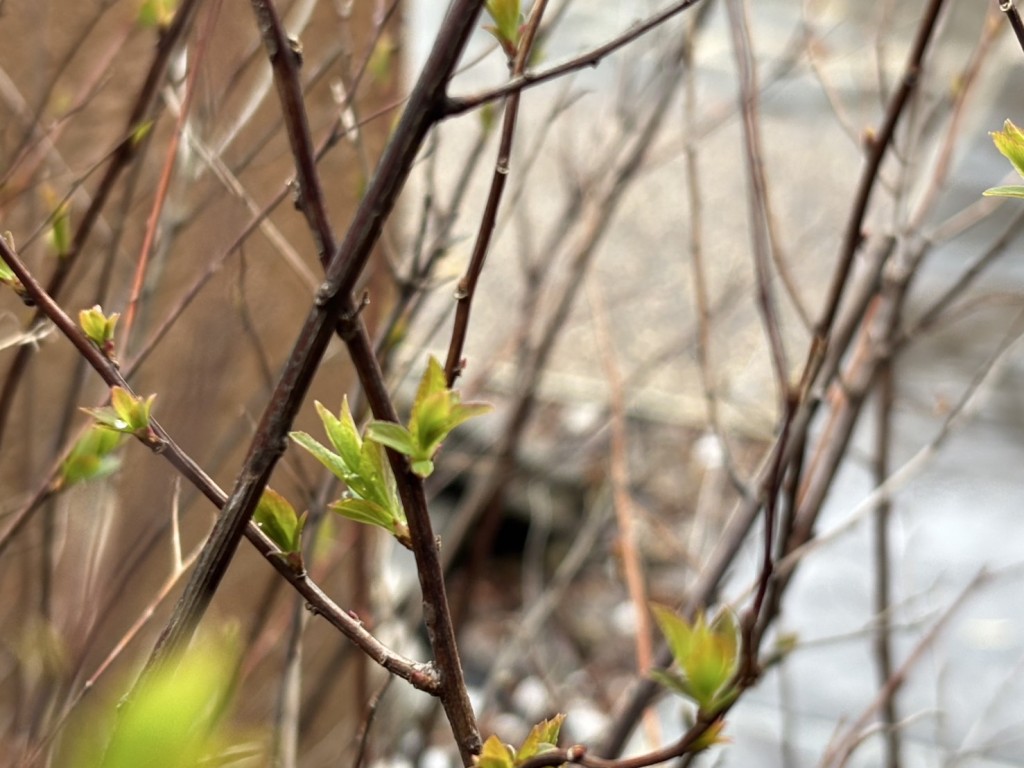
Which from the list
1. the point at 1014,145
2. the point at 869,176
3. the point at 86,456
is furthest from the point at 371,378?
the point at 869,176

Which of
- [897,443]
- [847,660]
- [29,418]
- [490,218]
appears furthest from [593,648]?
[490,218]

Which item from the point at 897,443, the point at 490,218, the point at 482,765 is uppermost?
the point at 897,443

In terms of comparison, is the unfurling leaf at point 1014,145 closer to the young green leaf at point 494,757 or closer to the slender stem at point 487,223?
the slender stem at point 487,223

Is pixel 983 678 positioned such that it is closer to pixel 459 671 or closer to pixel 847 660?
pixel 847 660

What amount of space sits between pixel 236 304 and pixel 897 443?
2315mm

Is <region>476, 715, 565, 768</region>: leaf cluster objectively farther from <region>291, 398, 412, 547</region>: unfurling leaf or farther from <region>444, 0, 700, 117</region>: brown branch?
<region>444, 0, 700, 117</region>: brown branch

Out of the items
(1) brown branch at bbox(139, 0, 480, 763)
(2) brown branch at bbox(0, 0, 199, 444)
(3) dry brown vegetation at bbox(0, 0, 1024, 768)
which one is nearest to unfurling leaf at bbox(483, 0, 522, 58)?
(3) dry brown vegetation at bbox(0, 0, 1024, 768)

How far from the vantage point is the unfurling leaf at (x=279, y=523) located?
0.48 m

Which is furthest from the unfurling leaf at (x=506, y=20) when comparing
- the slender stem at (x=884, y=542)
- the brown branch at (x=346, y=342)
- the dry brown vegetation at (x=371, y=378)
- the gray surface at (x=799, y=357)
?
the slender stem at (x=884, y=542)

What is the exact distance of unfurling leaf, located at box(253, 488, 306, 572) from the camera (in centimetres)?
48

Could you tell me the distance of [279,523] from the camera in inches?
19.2

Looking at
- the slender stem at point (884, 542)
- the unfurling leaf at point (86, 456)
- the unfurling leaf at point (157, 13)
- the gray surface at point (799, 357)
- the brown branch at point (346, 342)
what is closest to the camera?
the brown branch at point (346, 342)

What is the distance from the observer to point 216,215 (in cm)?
Answer: 93

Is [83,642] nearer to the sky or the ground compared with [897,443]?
nearer to the ground
